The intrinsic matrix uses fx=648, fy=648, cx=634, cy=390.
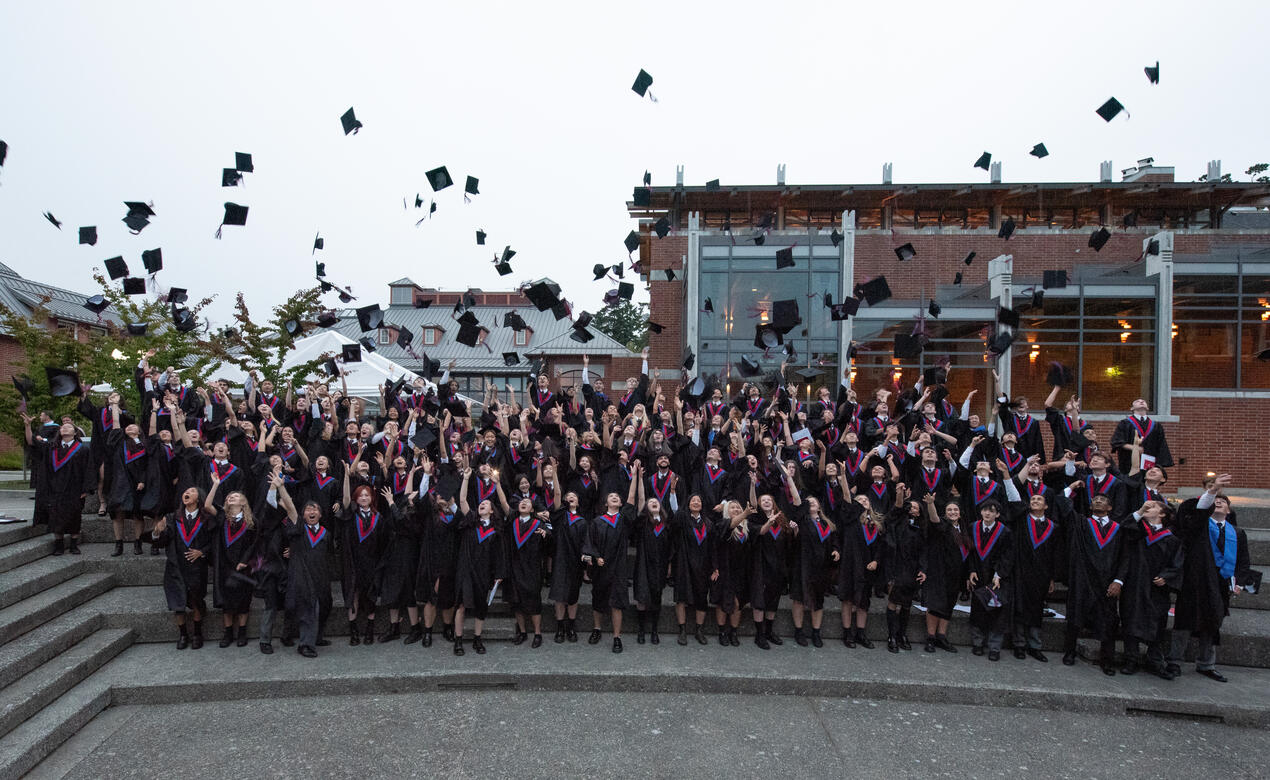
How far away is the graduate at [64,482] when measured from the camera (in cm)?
672

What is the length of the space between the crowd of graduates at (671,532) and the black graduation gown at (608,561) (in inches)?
0.8

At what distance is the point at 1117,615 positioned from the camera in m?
5.59

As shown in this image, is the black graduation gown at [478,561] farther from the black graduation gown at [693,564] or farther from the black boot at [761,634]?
the black boot at [761,634]

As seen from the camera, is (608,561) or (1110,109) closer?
(608,561)

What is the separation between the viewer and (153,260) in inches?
323

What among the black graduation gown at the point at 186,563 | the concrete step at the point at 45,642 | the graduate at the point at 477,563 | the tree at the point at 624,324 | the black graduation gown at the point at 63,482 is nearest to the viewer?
the concrete step at the point at 45,642

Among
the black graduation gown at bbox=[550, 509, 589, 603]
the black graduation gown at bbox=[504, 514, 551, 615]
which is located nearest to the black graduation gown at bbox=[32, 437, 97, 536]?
the black graduation gown at bbox=[504, 514, 551, 615]

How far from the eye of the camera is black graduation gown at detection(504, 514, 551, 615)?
19.6 feet

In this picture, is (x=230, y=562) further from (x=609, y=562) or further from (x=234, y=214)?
(x=234, y=214)

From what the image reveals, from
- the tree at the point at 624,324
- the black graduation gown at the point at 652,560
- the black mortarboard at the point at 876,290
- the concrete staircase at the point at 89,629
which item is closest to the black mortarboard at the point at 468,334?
the concrete staircase at the point at 89,629

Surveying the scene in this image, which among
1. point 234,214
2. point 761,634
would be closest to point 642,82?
point 234,214

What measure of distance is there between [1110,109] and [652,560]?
8491 millimetres

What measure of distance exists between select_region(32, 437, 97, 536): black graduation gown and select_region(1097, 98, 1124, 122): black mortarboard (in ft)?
42.0

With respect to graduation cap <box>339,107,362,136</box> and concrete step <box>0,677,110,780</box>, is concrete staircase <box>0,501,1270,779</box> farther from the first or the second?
graduation cap <box>339,107,362,136</box>
